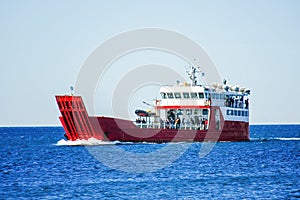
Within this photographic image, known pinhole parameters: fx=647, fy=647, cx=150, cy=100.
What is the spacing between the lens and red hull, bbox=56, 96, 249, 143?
62.2m

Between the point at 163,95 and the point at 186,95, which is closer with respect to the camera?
the point at 186,95

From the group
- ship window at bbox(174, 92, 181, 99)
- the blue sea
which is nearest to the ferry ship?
ship window at bbox(174, 92, 181, 99)

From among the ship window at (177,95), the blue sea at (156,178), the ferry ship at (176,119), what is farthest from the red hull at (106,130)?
the blue sea at (156,178)

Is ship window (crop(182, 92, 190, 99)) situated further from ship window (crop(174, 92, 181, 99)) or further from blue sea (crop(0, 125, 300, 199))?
blue sea (crop(0, 125, 300, 199))

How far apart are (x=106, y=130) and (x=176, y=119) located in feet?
35.2

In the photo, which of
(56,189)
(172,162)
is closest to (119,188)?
(56,189)

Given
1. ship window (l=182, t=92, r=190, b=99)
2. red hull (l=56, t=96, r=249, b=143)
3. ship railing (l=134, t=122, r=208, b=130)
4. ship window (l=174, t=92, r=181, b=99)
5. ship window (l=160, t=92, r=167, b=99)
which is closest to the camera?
red hull (l=56, t=96, r=249, b=143)

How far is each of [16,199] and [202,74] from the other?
147 feet

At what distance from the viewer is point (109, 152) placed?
57.9 meters

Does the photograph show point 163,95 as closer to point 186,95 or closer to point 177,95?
point 177,95

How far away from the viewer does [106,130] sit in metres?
62.7

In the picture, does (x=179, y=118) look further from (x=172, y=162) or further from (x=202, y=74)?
(x=172, y=162)

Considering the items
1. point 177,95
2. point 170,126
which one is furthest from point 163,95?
point 170,126

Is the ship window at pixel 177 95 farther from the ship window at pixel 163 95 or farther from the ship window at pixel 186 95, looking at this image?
the ship window at pixel 163 95
